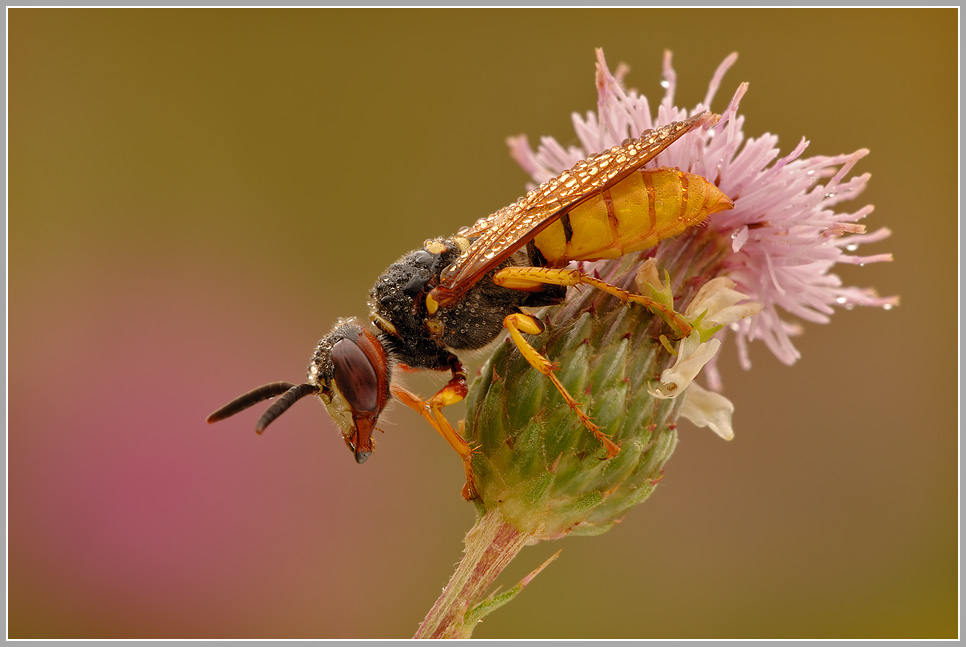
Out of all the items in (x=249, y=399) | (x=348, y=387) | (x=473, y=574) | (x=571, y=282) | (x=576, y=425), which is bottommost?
(x=473, y=574)

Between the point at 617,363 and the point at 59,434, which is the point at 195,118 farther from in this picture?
the point at 617,363

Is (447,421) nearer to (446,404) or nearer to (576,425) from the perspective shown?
(446,404)

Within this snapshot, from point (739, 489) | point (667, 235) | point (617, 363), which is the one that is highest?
point (667, 235)

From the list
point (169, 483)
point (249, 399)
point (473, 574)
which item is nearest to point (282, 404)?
point (249, 399)

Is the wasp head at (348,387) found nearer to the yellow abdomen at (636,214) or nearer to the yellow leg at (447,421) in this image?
the yellow leg at (447,421)

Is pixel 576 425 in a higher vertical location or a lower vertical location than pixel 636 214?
lower

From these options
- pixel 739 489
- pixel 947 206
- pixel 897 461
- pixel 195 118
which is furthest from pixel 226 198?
pixel 947 206

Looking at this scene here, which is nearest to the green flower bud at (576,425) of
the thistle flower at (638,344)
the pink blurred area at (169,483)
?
the thistle flower at (638,344)
